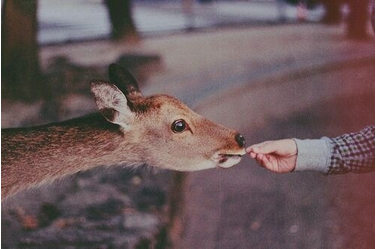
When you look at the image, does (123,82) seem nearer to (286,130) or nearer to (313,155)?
(313,155)

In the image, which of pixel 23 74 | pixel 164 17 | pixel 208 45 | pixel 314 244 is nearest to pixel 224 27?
pixel 208 45

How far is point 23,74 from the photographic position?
422 cm

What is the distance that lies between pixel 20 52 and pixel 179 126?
6.37 ft

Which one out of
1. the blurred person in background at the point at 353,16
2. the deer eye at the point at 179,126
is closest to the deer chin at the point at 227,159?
the deer eye at the point at 179,126

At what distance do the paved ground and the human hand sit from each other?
2.21ft

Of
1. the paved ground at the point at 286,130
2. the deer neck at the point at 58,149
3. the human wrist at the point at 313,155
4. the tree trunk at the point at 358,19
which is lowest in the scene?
the paved ground at the point at 286,130

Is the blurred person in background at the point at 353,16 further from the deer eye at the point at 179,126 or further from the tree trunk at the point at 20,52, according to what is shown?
the tree trunk at the point at 20,52

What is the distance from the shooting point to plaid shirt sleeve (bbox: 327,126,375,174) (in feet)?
7.66

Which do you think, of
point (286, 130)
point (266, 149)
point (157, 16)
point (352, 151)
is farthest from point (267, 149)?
point (157, 16)

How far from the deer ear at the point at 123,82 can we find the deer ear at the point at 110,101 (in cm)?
9

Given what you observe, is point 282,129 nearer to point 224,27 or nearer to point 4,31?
point 224,27

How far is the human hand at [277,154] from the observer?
93.7 inches

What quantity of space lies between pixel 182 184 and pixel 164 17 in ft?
6.18

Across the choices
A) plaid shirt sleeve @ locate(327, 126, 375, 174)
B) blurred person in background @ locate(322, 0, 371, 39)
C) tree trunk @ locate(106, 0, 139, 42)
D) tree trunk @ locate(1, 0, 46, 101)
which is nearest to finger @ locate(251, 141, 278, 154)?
plaid shirt sleeve @ locate(327, 126, 375, 174)
